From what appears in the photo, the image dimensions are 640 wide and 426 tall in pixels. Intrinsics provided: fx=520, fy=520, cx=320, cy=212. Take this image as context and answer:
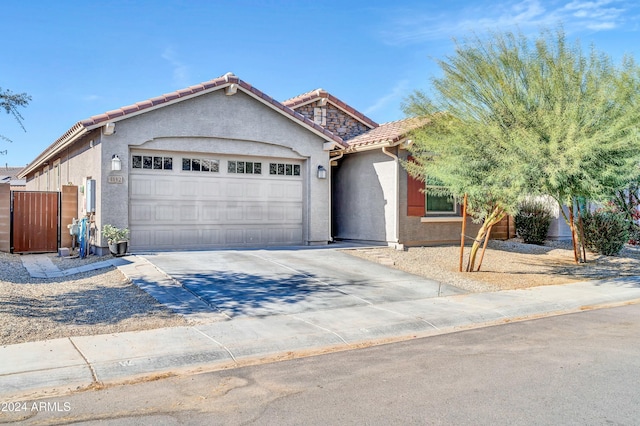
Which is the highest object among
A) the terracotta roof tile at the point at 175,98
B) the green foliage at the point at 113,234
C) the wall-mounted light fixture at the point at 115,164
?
the terracotta roof tile at the point at 175,98

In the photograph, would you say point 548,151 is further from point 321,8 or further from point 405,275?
point 321,8

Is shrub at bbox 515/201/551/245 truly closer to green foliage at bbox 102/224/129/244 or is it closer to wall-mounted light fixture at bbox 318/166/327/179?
wall-mounted light fixture at bbox 318/166/327/179

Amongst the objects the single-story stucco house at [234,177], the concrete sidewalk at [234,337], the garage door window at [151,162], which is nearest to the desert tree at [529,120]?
the single-story stucco house at [234,177]

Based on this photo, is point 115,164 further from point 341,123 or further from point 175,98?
point 341,123

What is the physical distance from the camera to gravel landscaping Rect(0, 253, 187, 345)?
677 centimetres

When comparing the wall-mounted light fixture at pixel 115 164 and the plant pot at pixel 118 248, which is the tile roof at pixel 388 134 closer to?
the wall-mounted light fixture at pixel 115 164

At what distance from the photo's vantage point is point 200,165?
1415 cm

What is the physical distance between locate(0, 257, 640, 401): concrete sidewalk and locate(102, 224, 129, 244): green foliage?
228cm

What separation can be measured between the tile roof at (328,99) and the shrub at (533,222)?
6.38 meters

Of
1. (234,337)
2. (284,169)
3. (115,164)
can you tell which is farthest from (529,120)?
(115,164)

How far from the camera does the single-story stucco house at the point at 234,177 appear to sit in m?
13.1

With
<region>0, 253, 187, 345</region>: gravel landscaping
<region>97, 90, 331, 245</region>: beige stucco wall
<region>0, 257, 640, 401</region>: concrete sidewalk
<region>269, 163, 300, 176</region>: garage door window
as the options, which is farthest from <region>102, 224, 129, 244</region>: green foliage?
<region>269, 163, 300, 176</region>: garage door window

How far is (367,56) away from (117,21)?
8153 mm

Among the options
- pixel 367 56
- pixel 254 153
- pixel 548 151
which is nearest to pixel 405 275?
pixel 548 151
